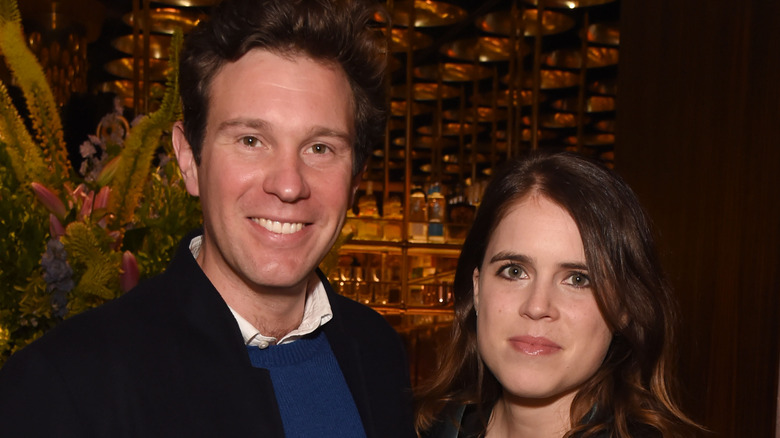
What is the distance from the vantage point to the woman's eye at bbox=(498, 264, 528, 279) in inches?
52.9

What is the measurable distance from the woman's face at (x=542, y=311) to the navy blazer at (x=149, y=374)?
0.89 feet

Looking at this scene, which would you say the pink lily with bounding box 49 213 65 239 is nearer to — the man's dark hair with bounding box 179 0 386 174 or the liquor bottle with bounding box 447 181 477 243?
the man's dark hair with bounding box 179 0 386 174

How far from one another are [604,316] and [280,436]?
23.0 inches

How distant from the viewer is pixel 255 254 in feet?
4.06

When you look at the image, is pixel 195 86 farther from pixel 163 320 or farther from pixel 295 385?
pixel 295 385

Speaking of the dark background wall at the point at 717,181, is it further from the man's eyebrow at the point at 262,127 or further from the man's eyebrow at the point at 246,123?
the man's eyebrow at the point at 246,123

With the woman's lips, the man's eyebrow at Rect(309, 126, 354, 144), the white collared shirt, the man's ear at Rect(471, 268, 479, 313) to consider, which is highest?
the man's eyebrow at Rect(309, 126, 354, 144)

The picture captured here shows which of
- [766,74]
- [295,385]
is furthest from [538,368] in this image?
[766,74]

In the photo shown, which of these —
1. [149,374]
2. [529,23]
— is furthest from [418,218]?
[149,374]

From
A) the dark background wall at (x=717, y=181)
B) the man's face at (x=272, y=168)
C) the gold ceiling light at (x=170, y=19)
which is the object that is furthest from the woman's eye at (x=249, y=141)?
the gold ceiling light at (x=170, y=19)

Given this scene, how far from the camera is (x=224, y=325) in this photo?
118cm

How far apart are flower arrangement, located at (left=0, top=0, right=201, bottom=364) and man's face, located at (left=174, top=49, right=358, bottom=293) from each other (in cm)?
20

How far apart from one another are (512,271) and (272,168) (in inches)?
17.9


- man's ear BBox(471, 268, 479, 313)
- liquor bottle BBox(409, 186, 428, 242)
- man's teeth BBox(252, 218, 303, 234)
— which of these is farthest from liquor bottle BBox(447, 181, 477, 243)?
man's teeth BBox(252, 218, 303, 234)
